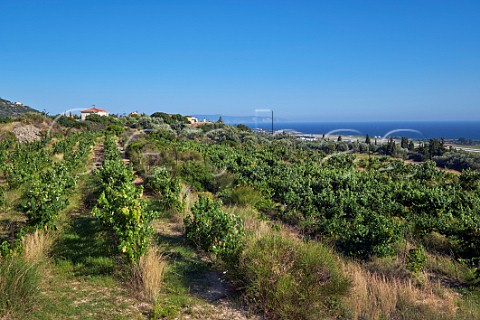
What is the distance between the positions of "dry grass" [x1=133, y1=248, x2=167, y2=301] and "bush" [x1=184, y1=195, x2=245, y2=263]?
3.00 feet

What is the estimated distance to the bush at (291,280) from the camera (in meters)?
3.99

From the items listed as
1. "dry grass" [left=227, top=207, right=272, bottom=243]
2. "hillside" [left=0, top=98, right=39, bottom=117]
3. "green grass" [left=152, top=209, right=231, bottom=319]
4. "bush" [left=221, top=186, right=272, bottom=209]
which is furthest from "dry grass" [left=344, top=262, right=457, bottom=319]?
"hillside" [left=0, top=98, right=39, bottom=117]

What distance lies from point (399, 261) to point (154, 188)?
26.0ft

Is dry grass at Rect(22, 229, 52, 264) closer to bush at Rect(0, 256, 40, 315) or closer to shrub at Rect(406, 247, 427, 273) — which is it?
bush at Rect(0, 256, 40, 315)

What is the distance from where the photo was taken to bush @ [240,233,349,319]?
399 centimetres

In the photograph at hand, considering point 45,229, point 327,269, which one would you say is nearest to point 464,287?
point 327,269

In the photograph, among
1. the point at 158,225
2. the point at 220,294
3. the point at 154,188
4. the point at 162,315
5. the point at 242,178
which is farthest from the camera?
the point at 242,178

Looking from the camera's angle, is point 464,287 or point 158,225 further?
point 158,225

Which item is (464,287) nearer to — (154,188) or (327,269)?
(327,269)

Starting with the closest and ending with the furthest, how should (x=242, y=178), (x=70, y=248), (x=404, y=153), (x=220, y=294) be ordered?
1. (x=220, y=294)
2. (x=70, y=248)
3. (x=242, y=178)
4. (x=404, y=153)

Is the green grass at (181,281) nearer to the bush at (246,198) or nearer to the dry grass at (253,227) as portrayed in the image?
the dry grass at (253,227)

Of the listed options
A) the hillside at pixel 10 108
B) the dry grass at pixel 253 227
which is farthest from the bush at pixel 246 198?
the hillside at pixel 10 108

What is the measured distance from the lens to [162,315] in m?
3.86

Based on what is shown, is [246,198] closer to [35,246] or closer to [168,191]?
[168,191]
